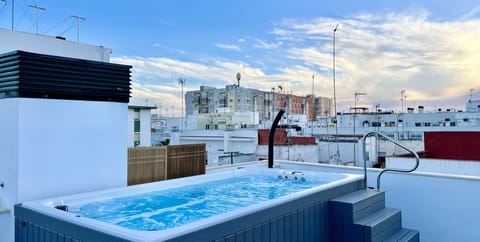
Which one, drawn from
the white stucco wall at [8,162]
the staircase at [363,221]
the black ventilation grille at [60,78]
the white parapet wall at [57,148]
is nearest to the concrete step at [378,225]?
the staircase at [363,221]

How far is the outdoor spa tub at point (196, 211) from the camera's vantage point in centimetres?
218

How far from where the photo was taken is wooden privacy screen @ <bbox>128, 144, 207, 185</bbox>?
415 centimetres

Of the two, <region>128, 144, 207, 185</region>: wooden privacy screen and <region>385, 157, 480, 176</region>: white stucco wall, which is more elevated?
<region>128, 144, 207, 185</region>: wooden privacy screen

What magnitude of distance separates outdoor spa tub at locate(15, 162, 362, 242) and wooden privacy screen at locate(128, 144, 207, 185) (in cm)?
40

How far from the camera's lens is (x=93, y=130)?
3561 mm

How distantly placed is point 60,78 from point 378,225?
333cm

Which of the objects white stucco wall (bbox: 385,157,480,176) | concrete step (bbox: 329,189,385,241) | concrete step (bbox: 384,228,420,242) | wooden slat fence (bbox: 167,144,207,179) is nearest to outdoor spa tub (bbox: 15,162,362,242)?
concrete step (bbox: 329,189,385,241)

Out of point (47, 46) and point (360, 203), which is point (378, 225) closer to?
point (360, 203)

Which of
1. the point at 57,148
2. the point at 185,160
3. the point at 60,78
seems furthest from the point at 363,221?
the point at 60,78

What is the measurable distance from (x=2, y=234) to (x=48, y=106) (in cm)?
118

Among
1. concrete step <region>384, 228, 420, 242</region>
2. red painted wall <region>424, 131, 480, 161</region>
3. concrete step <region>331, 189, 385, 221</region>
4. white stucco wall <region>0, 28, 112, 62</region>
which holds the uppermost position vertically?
white stucco wall <region>0, 28, 112, 62</region>

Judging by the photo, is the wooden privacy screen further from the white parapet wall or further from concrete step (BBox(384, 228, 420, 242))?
concrete step (BBox(384, 228, 420, 242))

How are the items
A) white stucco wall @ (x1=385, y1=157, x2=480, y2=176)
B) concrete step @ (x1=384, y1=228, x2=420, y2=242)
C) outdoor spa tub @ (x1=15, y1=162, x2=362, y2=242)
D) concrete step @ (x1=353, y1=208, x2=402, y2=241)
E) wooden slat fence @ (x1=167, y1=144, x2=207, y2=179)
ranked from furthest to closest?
white stucco wall @ (x1=385, y1=157, x2=480, y2=176), wooden slat fence @ (x1=167, y1=144, x2=207, y2=179), concrete step @ (x1=384, y1=228, x2=420, y2=242), concrete step @ (x1=353, y1=208, x2=402, y2=241), outdoor spa tub @ (x1=15, y1=162, x2=362, y2=242)

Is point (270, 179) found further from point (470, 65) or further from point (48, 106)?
point (470, 65)
